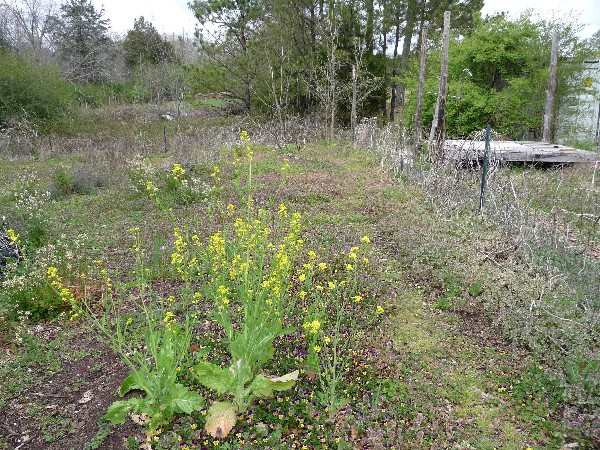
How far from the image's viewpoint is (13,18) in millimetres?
25250

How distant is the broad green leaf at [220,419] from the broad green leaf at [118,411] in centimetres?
52

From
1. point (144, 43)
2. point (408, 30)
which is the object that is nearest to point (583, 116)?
point (408, 30)

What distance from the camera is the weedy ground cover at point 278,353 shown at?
2785mm

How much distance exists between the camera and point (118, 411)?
277cm

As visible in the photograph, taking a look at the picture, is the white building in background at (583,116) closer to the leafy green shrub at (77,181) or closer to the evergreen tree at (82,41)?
the leafy green shrub at (77,181)

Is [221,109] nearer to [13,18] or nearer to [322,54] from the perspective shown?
[322,54]

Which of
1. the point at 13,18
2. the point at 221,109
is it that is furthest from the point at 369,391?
the point at 13,18

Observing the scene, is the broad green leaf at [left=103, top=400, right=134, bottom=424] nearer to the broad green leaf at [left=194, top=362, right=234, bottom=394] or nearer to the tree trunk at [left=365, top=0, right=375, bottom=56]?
the broad green leaf at [left=194, top=362, right=234, bottom=394]

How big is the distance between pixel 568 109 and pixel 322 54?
9.68 metres

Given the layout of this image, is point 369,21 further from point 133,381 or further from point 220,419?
point 220,419

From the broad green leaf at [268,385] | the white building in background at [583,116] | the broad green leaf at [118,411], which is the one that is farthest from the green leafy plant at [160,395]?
the white building in background at [583,116]

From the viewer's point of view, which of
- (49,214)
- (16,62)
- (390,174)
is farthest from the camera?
(16,62)

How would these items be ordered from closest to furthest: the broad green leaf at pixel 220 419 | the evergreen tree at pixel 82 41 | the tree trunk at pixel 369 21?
the broad green leaf at pixel 220 419 < the tree trunk at pixel 369 21 < the evergreen tree at pixel 82 41

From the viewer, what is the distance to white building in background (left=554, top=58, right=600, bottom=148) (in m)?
15.7
